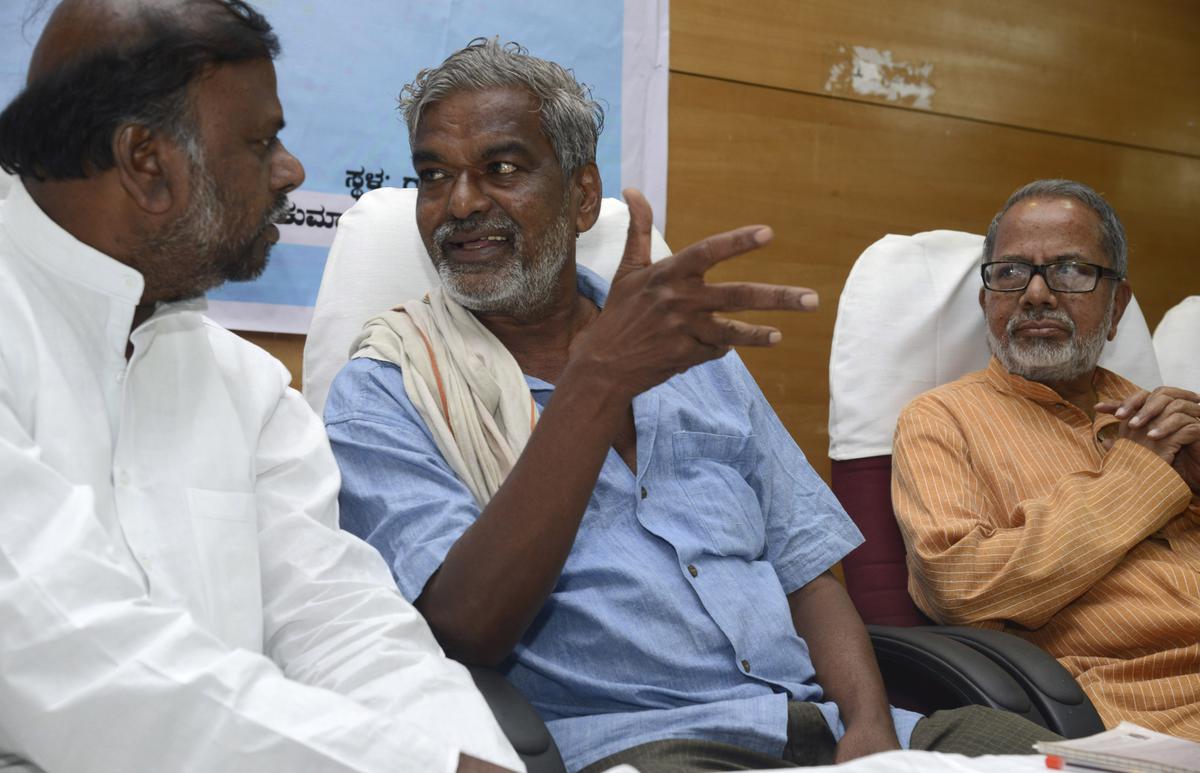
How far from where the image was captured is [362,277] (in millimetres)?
1983

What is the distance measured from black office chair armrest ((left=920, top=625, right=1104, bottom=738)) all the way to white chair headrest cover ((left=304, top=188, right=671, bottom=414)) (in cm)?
110

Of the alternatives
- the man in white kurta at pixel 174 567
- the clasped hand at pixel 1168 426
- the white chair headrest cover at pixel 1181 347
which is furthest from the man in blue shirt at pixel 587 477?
the white chair headrest cover at pixel 1181 347

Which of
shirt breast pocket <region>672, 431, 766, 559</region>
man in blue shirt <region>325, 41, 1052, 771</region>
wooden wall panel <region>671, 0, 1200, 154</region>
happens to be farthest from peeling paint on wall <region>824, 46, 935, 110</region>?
shirt breast pocket <region>672, 431, 766, 559</region>

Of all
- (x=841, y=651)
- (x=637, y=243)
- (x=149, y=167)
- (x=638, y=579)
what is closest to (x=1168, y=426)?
(x=841, y=651)

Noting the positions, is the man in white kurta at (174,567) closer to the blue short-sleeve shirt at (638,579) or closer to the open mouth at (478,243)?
the blue short-sleeve shirt at (638,579)

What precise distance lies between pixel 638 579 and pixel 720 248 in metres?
0.52

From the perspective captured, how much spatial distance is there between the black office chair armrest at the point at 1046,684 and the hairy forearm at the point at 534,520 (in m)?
0.74

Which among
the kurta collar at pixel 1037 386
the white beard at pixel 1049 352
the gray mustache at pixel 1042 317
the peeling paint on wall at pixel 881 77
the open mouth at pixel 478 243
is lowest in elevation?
the kurta collar at pixel 1037 386

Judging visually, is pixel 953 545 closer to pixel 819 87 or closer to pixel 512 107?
pixel 512 107

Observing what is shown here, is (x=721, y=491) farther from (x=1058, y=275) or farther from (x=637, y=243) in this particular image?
(x=1058, y=275)

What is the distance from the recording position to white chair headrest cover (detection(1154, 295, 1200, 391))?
2.75 metres

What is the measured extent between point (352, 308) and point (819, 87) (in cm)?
164

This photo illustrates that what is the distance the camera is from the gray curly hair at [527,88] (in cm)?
182

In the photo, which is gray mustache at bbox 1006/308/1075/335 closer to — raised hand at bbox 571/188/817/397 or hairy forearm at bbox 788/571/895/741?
hairy forearm at bbox 788/571/895/741
